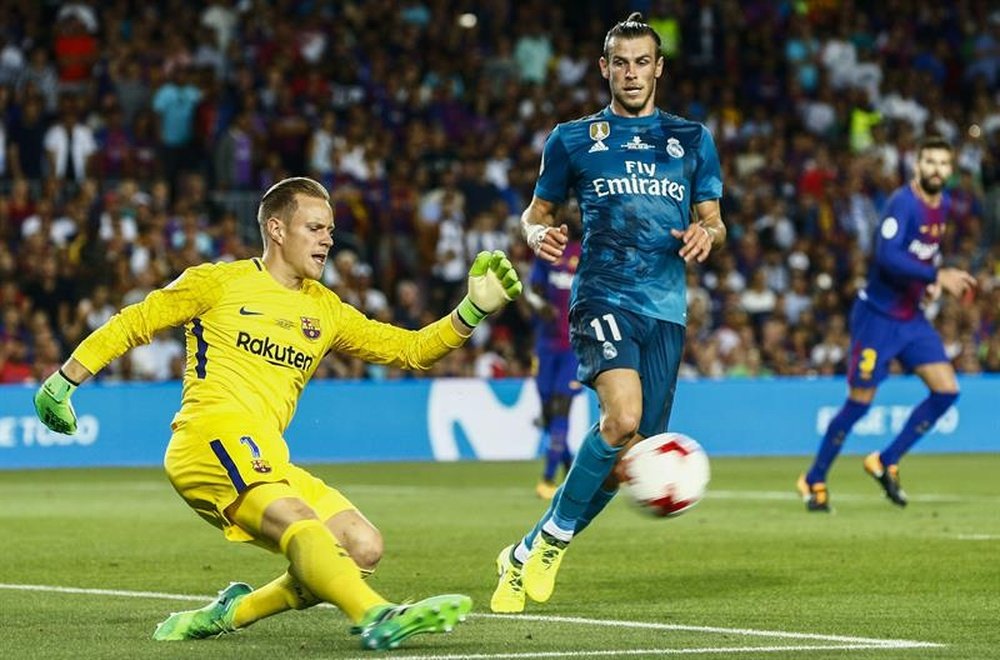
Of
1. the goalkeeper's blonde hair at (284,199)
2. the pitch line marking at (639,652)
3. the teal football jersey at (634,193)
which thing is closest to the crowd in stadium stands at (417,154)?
the teal football jersey at (634,193)

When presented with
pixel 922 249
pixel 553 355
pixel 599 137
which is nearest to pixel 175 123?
pixel 553 355

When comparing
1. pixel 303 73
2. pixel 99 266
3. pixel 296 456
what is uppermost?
pixel 303 73

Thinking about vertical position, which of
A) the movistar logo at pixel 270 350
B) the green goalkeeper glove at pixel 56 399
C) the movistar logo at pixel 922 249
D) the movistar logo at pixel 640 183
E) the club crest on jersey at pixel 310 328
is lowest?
the movistar logo at pixel 922 249

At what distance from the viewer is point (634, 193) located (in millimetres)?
9195

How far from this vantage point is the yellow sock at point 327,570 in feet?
23.0

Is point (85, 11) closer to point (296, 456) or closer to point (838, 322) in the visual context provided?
point (296, 456)

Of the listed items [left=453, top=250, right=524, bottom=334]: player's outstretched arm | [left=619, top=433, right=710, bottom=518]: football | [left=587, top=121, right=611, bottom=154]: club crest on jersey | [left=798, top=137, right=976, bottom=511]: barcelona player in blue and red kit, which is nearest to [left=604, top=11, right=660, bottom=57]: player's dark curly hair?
[left=587, top=121, right=611, bottom=154]: club crest on jersey

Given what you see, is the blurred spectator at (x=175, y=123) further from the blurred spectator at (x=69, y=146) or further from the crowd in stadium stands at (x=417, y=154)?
the blurred spectator at (x=69, y=146)

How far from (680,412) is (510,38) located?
27.3ft

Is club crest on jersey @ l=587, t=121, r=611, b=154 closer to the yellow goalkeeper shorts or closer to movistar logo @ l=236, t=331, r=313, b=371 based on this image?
movistar logo @ l=236, t=331, r=313, b=371

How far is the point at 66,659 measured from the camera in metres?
7.20

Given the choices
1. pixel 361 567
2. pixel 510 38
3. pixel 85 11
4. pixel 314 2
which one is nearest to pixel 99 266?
pixel 85 11

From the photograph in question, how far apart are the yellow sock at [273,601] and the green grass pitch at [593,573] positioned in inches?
3.9

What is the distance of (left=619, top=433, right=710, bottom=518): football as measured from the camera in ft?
28.2
